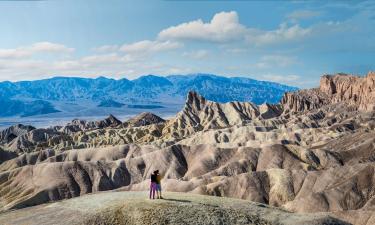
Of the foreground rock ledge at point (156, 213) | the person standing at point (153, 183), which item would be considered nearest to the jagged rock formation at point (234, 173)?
the foreground rock ledge at point (156, 213)

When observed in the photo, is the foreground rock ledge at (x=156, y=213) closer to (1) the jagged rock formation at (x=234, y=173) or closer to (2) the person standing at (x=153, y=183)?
(2) the person standing at (x=153, y=183)

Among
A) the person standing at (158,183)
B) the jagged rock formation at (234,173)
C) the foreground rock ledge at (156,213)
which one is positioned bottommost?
the jagged rock formation at (234,173)

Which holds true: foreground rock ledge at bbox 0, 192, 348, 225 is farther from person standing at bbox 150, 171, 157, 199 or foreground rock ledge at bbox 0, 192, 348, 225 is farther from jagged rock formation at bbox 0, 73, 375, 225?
jagged rock formation at bbox 0, 73, 375, 225

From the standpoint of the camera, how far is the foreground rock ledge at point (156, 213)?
162 ft

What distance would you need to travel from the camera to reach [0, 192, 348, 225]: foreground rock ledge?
49.4 meters

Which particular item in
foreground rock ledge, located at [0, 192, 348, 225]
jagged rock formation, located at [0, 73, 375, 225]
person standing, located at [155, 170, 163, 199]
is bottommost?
jagged rock formation, located at [0, 73, 375, 225]

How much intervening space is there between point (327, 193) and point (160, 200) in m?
51.4

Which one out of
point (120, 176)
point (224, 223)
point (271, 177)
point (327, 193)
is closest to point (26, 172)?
point (120, 176)

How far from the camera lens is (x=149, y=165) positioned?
138625 millimetres

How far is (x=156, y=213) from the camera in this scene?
162 ft

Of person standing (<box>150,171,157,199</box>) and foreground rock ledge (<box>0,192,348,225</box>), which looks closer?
foreground rock ledge (<box>0,192,348,225</box>)

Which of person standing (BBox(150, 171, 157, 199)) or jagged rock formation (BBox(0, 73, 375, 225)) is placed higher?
person standing (BBox(150, 171, 157, 199))

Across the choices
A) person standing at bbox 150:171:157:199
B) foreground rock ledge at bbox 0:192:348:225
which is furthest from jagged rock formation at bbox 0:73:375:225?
person standing at bbox 150:171:157:199

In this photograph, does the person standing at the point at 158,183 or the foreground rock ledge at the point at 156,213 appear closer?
the foreground rock ledge at the point at 156,213
